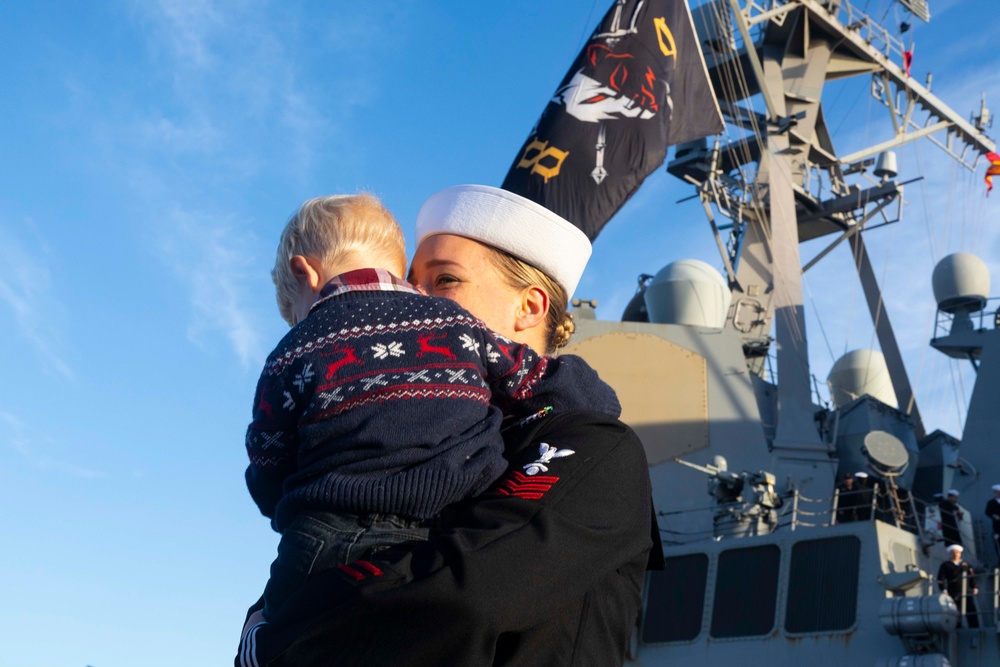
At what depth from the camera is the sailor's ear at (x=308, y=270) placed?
5.46 ft

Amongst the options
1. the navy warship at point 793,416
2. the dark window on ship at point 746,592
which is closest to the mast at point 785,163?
→ the navy warship at point 793,416

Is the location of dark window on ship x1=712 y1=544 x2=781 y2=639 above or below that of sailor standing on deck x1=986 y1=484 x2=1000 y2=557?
below

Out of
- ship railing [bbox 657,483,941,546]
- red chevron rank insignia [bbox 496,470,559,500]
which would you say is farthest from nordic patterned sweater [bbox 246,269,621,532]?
ship railing [bbox 657,483,941,546]

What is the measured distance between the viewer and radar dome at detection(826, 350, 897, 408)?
56.3 ft

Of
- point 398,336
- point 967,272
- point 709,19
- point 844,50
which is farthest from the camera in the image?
point 844,50

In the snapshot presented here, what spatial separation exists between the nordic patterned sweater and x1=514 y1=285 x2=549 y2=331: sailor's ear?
268 millimetres

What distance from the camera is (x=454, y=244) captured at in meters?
1.91

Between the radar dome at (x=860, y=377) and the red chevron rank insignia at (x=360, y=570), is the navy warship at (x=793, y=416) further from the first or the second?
the red chevron rank insignia at (x=360, y=570)

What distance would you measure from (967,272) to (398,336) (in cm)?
1599

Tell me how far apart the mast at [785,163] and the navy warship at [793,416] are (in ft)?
0.12

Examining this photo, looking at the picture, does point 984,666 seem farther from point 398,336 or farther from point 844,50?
point 844,50

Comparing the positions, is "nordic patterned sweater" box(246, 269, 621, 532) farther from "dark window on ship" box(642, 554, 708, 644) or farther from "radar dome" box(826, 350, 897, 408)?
"radar dome" box(826, 350, 897, 408)

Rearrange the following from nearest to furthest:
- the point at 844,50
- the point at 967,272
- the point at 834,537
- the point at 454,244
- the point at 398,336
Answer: the point at 398,336
the point at 454,244
the point at 834,537
the point at 967,272
the point at 844,50

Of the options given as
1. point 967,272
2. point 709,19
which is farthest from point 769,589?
point 709,19
